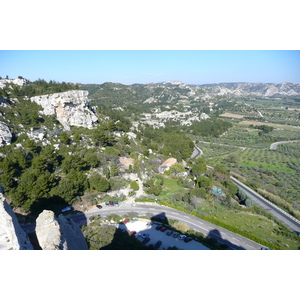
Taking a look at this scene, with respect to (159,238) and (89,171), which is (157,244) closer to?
(159,238)

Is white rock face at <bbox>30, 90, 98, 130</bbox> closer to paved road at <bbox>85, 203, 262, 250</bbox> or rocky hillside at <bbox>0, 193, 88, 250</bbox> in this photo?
paved road at <bbox>85, 203, 262, 250</bbox>

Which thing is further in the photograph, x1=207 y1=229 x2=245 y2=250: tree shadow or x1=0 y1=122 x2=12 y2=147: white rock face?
x1=0 y1=122 x2=12 y2=147: white rock face

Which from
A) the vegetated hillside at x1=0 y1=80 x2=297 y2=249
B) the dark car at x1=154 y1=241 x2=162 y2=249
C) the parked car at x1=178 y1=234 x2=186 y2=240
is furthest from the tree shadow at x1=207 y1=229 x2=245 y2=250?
the dark car at x1=154 y1=241 x2=162 y2=249

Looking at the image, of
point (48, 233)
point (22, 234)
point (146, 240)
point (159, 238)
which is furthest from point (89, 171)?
point (48, 233)

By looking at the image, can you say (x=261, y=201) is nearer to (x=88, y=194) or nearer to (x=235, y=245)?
(x=235, y=245)

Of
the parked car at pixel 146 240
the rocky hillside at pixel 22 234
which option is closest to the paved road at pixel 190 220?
the parked car at pixel 146 240

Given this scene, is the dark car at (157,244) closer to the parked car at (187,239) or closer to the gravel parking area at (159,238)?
the gravel parking area at (159,238)
